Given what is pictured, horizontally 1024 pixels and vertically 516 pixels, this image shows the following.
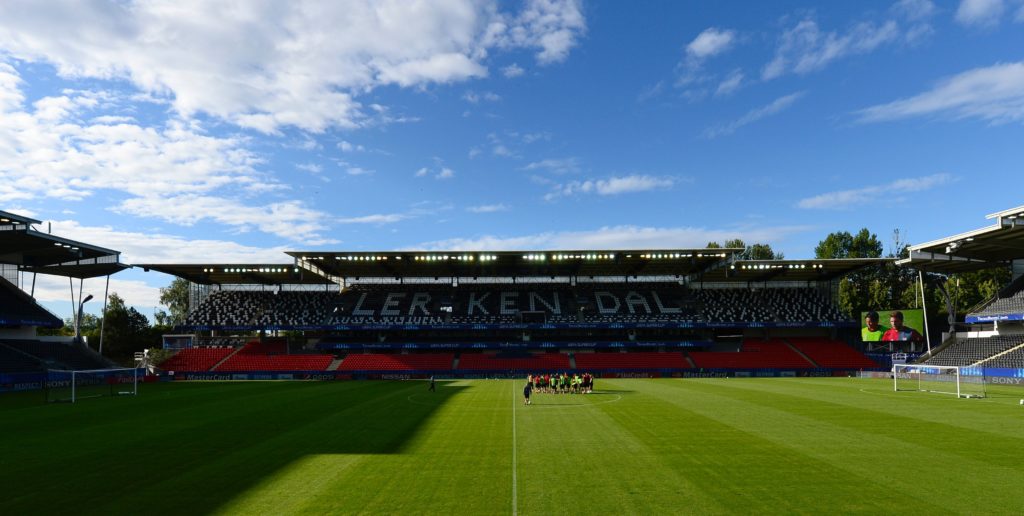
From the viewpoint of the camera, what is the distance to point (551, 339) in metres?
68.9

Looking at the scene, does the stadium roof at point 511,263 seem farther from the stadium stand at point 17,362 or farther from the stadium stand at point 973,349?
the stadium stand at point 17,362

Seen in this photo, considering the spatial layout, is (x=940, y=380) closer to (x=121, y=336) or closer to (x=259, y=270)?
(x=259, y=270)

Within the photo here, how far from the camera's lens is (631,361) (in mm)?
62344

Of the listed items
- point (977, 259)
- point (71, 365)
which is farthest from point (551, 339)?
point (71, 365)

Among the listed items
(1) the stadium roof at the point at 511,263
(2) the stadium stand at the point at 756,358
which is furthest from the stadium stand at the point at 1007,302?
(1) the stadium roof at the point at 511,263

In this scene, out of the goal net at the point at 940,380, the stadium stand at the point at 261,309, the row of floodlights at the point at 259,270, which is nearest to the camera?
the goal net at the point at 940,380

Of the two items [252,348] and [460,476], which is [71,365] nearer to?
[252,348]

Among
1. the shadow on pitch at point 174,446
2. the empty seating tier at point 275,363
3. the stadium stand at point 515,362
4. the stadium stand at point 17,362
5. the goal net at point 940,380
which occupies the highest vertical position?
the stadium stand at point 17,362

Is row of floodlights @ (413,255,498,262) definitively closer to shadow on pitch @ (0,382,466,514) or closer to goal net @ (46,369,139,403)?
goal net @ (46,369,139,403)

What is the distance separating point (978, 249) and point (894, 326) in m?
12.4

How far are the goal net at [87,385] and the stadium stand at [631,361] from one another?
3892 cm

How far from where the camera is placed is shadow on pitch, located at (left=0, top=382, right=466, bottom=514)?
39.6 feet

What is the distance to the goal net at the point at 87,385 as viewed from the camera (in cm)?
3700

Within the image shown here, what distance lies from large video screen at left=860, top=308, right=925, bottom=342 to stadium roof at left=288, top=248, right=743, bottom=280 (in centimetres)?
1573
